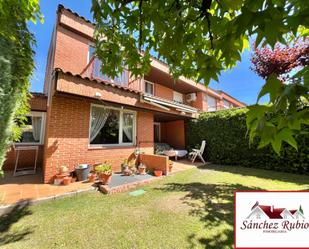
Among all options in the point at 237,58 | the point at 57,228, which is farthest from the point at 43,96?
the point at 237,58

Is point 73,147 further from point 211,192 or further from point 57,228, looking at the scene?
point 211,192

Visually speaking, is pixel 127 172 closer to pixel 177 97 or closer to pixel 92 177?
pixel 92 177

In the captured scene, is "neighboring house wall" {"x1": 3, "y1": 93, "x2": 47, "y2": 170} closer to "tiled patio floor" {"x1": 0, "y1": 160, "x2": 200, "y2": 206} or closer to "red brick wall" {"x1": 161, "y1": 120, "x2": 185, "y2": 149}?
"tiled patio floor" {"x1": 0, "y1": 160, "x2": 200, "y2": 206}

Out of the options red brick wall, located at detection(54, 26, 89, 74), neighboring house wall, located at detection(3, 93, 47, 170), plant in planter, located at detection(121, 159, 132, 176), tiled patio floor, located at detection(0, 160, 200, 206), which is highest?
red brick wall, located at detection(54, 26, 89, 74)

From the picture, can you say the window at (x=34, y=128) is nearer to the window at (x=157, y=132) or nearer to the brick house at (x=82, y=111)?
the brick house at (x=82, y=111)

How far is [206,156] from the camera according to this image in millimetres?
14312

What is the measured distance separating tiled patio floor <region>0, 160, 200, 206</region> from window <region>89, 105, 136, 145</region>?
2.37 meters

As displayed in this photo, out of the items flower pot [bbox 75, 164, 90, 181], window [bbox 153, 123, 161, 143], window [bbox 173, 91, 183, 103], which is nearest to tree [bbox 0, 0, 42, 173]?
flower pot [bbox 75, 164, 90, 181]

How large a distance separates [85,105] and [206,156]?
1036cm

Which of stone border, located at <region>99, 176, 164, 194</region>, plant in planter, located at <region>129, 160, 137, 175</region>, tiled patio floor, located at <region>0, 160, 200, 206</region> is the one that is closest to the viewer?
tiled patio floor, located at <region>0, 160, 200, 206</region>

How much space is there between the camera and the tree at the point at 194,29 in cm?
123

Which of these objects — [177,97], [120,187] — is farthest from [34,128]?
[177,97]

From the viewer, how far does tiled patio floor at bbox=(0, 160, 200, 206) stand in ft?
19.2

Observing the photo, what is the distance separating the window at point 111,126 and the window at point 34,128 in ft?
14.6
